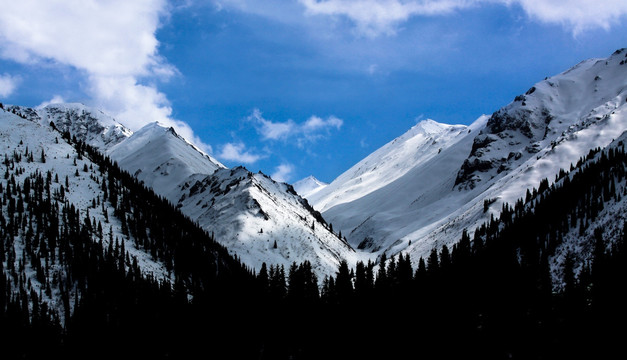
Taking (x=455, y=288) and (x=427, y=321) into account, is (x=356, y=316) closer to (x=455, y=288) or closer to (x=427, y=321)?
(x=427, y=321)

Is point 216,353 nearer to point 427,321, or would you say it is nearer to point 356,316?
point 356,316

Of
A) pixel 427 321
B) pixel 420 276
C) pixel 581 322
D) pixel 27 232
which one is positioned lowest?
pixel 581 322

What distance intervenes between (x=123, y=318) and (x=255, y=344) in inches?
1560

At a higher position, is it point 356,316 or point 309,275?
point 309,275

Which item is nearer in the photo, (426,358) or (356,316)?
(426,358)

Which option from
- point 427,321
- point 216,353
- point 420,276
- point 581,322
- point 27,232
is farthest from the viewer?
point 27,232

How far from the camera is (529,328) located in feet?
374

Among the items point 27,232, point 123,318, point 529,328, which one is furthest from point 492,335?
point 27,232

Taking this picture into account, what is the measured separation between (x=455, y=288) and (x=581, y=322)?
37.0m

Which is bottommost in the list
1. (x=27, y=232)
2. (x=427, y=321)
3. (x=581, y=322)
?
(x=581, y=322)

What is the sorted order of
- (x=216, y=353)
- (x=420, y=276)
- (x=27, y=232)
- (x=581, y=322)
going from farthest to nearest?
(x=27, y=232), (x=420, y=276), (x=216, y=353), (x=581, y=322)

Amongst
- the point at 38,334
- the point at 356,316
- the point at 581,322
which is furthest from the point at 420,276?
the point at 38,334

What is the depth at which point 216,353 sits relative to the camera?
132500 millimetres

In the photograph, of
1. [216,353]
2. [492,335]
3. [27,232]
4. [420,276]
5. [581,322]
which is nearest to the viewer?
[581,322]
